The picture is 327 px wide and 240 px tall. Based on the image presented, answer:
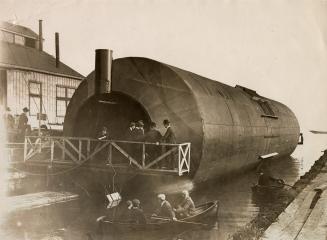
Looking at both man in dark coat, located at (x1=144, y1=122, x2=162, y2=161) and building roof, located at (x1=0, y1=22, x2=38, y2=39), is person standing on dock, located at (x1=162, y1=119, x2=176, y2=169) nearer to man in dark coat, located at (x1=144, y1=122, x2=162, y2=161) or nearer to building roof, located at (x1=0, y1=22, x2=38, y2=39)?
man in dark coat, located at (x1=144, y1=122, x2=162, y2=161)

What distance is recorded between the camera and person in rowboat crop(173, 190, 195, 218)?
11.3m

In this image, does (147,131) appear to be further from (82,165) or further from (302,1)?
(302,1)

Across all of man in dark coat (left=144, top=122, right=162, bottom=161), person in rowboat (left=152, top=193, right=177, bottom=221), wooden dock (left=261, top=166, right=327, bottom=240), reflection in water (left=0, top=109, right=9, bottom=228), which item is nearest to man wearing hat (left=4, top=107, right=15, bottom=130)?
reflection in water (left=0, top=109, right=9, bottom=228)

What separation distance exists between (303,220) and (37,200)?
8379mm

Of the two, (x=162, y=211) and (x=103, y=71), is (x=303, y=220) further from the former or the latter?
(x=103, y=71)

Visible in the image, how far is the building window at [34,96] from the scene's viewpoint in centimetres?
2656

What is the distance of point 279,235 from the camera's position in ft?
29.5

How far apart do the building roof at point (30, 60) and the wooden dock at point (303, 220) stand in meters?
19.5

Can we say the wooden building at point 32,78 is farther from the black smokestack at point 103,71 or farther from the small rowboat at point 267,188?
the small rowboat at point 267,188

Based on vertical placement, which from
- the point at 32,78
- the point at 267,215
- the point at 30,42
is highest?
the point at 30,42

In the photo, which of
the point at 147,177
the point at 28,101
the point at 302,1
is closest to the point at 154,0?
the point at 302,1

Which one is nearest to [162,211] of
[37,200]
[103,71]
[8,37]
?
[37,200]

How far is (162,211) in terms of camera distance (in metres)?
11.0

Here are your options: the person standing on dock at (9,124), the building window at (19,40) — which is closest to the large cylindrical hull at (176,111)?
the person standing on dock at (9,124)
